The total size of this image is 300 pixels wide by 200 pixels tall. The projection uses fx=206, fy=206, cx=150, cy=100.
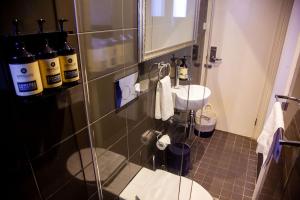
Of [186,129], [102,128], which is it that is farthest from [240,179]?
[102,128]

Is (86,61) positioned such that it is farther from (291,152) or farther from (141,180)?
(291,152)

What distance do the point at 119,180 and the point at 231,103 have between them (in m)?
1.88

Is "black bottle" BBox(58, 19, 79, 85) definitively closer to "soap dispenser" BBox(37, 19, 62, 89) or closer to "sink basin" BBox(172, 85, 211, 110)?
"soap dispenser" BBox(37, 19, 62, 89)

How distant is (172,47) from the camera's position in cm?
184

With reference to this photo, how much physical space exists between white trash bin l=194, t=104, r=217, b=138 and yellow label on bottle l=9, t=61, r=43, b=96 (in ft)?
7.66

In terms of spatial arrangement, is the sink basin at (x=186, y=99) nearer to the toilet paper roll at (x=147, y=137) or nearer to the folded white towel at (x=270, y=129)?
the toilet paper roll at (x=147, y=137)

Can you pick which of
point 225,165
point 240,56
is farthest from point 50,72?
point 240,56

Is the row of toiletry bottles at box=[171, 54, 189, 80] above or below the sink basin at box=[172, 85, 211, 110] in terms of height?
above

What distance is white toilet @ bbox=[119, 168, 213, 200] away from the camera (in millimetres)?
1494

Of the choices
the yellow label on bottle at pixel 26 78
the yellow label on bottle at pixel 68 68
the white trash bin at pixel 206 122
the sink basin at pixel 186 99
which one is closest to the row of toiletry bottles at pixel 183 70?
the sink basin at pixel 186 99

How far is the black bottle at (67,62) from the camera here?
0.76 m

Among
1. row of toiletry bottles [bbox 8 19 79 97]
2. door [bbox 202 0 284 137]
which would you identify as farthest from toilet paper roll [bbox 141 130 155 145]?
door [bbox 202 0 284 137]

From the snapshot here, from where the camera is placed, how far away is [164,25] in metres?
1.71

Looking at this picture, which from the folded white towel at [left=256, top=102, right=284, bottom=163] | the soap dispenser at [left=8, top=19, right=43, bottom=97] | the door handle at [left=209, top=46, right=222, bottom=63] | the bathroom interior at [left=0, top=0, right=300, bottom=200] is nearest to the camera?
the soap dispenser at [left=8, top=19, right=43, bottom=97]
